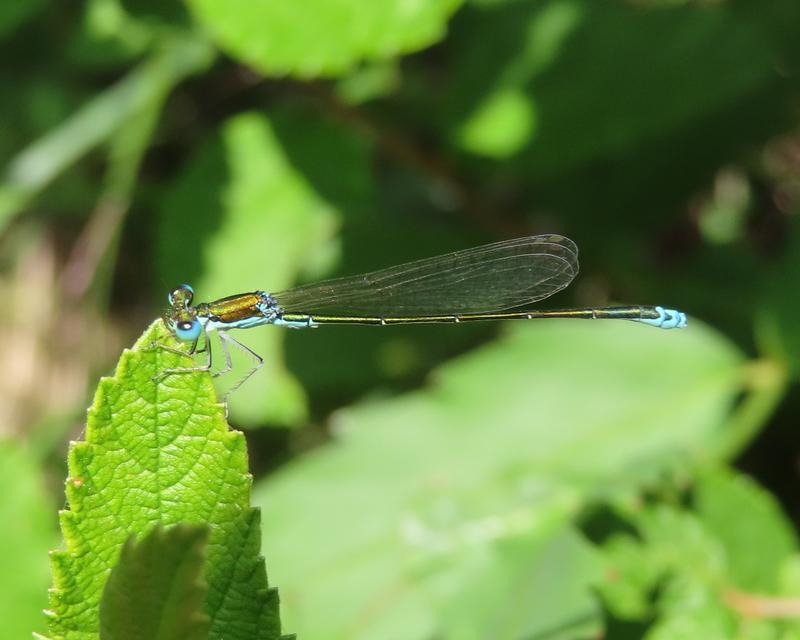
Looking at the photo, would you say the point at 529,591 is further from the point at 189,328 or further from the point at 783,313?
the point at 783,313

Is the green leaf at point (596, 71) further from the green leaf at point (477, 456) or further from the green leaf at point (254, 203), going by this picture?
the green leaf at point (477, 456)

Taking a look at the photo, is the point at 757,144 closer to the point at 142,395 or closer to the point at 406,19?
the point at 406,19

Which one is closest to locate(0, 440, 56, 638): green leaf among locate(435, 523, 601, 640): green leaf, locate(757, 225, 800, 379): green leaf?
locate(435, 523, 601, 640): green leaf

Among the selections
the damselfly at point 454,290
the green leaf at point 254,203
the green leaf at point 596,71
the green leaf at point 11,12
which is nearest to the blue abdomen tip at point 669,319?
the damselfly at point 454,290

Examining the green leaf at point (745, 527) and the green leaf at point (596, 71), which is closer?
the green leaf at point (745, 527)

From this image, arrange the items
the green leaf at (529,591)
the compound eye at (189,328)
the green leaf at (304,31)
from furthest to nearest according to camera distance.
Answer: the green leaf at (304,31)
the green leaf at (529,591)
the compound eye at (189,328)

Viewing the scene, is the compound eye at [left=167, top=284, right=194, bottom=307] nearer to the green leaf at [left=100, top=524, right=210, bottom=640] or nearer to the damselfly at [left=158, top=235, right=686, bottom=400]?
the damselfly at [left=158, top=235, right=686, bottom=400]
